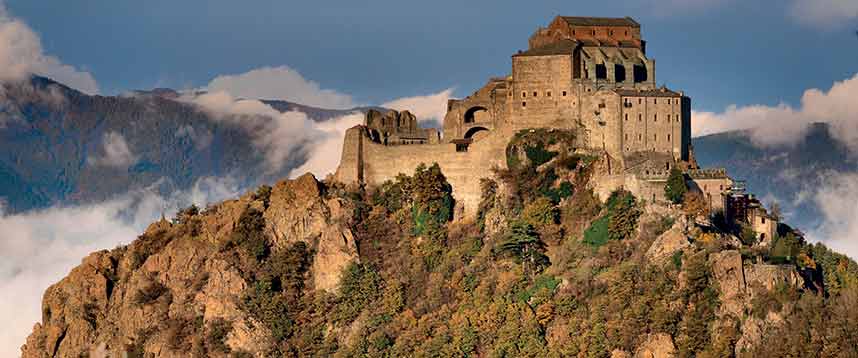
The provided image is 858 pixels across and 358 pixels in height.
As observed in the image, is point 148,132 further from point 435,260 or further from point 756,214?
point 756,214

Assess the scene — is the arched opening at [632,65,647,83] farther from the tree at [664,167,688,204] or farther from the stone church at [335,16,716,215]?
the tree at [664,167,688,204]

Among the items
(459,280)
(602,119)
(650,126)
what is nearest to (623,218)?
(650,126)

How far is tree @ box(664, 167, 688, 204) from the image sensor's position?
95875mm

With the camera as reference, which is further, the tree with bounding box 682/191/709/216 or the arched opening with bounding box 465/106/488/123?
the arched opening with bounding box 465/106/488/123

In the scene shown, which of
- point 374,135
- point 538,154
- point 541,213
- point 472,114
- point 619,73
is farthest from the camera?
point 374,135

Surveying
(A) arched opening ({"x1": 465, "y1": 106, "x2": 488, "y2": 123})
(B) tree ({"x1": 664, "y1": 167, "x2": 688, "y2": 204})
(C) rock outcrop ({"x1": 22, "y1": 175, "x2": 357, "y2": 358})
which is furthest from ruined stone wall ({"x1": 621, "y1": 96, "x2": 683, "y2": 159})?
(C) rock outcrop ({"x1": 22, "y1": 175, "x2": 357, "y2": 358})

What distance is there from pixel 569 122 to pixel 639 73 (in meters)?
4.77

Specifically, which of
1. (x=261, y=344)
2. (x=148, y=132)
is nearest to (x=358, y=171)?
(x=261, y=344)

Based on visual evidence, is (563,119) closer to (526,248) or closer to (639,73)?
(639,73)

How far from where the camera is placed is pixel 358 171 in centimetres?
10931

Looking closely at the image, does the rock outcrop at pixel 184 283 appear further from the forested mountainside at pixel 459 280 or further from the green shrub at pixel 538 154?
the green shrub at pixel 538 154

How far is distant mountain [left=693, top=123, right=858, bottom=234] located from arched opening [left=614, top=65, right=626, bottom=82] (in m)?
21.1

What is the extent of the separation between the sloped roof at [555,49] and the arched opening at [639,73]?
325 centimetres

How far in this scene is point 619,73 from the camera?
4104 inches
